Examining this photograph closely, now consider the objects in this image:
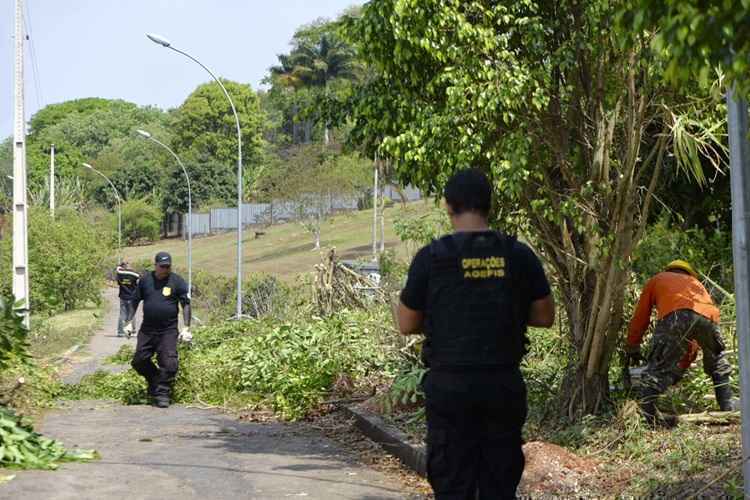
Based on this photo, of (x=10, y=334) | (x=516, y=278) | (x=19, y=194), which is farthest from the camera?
(x=19, y=194)

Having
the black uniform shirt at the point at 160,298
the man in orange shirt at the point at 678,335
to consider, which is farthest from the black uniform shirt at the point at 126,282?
the man in orange shirt at the point at 678,335

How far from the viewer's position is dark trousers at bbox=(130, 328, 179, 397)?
14383 mm

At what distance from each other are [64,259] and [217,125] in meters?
56.0

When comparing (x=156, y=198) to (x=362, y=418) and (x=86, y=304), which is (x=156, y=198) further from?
(x=362, y=418)

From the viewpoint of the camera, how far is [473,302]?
5.02m

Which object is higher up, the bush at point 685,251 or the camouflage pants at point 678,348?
the bush at point 685,251

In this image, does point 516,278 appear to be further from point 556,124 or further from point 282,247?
point 282,247

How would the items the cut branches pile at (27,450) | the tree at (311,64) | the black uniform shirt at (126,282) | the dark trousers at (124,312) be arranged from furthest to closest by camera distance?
the tree at (311,64) → the dark trousers at (124,312) → the black uniform shirt at (126,282) → the cut branches pile at (27,450)

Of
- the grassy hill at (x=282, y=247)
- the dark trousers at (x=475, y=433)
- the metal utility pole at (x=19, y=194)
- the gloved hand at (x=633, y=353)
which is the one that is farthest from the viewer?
the grassy hill at (x=282, y=247)

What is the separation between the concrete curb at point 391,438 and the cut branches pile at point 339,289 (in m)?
4.21

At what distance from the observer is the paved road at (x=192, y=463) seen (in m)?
8.22

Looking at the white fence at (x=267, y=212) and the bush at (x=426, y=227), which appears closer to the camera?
the bush at (x=426, y=227)

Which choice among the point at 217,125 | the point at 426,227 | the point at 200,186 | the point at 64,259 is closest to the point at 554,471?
the point at 426,227

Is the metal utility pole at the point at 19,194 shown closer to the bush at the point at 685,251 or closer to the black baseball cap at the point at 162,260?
the black baseball cap at the point at 162,260
